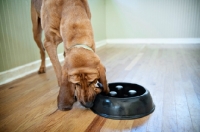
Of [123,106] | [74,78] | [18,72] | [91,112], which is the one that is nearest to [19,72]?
[18,72]

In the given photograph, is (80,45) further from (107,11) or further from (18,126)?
(107,11)

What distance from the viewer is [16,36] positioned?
2918mm

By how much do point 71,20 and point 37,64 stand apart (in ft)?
6.14

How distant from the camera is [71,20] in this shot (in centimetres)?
176

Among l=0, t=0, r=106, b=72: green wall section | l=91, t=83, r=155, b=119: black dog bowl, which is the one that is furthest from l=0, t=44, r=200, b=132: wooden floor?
l=0, t=0, r=106, b=72: green wall section

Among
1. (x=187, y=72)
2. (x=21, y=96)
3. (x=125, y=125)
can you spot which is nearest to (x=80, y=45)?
(x=125, y=125)

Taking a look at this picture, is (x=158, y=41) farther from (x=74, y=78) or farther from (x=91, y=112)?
(x=74, y=78)

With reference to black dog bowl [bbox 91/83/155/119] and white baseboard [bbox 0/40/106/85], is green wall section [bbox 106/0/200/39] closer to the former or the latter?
white baseboard [bbox 0/40/106/85]

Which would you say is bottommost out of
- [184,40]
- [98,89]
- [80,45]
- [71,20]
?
[184,40]

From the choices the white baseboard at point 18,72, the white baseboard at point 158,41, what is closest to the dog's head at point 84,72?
the white baseboard at point 18,72

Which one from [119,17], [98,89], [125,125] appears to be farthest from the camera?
[119,17]

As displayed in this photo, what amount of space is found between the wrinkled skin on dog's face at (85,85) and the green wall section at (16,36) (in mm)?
1661

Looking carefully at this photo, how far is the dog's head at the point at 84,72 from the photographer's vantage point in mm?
1414

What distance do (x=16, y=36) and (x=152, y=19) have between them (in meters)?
5.58
